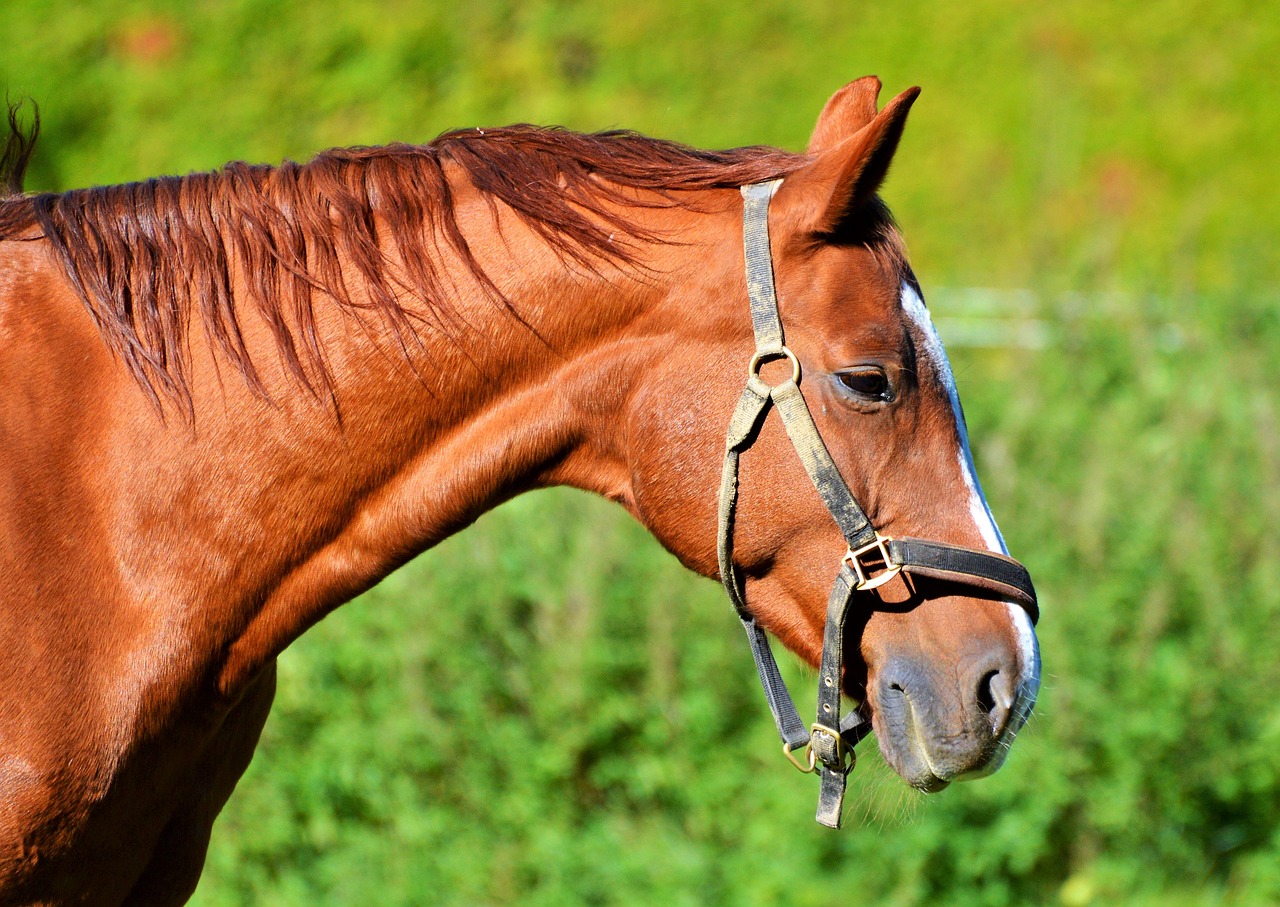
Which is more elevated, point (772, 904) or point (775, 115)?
point (775, 115)

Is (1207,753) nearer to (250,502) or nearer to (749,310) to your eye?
(749,310)

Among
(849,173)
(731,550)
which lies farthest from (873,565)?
(849,173)

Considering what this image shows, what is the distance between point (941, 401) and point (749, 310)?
1.34 feet

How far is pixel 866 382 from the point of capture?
217 centimetres

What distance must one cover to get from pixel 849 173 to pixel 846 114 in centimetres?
47

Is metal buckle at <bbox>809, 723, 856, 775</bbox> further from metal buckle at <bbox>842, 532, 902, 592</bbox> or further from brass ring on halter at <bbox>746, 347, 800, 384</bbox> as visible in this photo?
brass ring on halter at <bbox>746, 347, 800, 384</bbox>

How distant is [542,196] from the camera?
2.27m

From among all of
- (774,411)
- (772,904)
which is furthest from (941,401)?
(772,904)

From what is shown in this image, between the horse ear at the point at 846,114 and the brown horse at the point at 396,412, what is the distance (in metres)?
0.20

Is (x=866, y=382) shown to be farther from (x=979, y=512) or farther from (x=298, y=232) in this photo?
(x=298, y=232)

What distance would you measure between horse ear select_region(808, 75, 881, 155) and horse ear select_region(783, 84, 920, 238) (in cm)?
23

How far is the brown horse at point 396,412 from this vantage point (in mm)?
2135

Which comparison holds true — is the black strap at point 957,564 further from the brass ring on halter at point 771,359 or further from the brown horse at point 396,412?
the brass ring on halter at point 771,359

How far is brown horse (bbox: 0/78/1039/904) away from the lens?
2.13 meters
